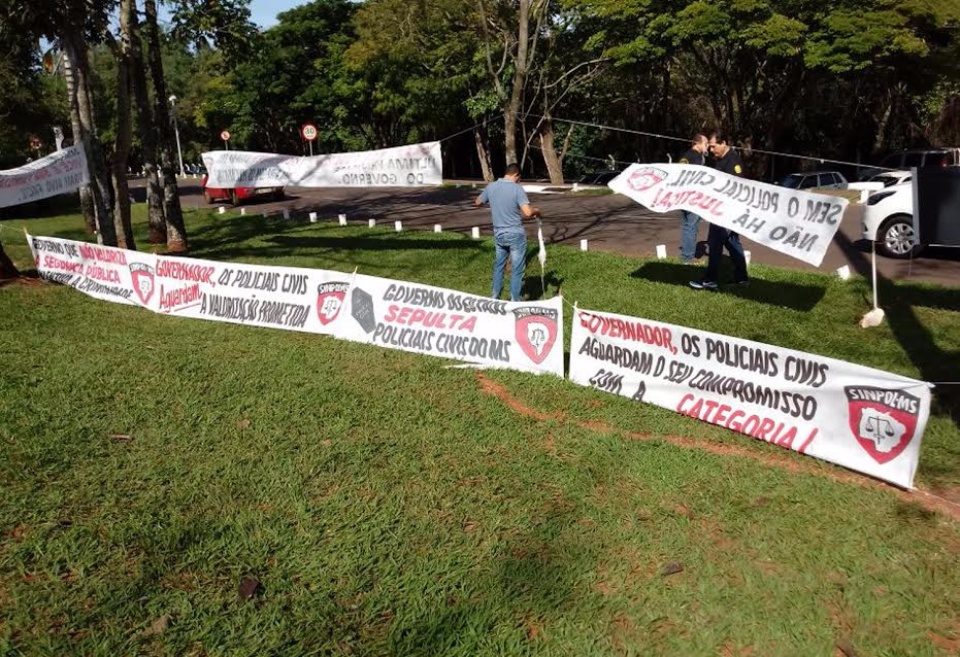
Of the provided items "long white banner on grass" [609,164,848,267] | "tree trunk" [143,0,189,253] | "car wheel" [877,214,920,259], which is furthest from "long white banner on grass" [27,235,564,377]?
"car wheel" [877,214,920,259]

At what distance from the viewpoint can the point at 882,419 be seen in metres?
4.97

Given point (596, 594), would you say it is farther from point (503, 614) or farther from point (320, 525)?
point (320, 525)

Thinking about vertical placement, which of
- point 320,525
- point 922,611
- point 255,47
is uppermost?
point 255,47

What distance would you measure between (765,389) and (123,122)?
1248cm

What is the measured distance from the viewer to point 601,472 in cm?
521

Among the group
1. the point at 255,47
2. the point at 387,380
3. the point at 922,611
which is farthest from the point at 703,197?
the point at 255,47

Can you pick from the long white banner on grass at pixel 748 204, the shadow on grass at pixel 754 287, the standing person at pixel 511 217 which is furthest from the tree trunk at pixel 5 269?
the shadow on grass at pixel 754 287

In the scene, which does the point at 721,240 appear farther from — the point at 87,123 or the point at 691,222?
the point at 87,123

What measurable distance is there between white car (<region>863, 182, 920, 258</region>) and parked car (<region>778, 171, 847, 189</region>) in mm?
11711

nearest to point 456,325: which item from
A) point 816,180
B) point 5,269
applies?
point 5,269

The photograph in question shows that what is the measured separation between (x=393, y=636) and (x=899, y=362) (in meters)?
5.86

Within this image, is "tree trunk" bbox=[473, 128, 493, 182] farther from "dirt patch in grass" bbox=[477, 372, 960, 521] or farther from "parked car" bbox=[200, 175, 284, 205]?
"dirt patch in grass" bbox=[477, 372, 960, 521]

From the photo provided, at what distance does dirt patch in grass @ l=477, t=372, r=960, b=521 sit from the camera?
477 cm

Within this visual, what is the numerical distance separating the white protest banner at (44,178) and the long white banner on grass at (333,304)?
35.2 inches
